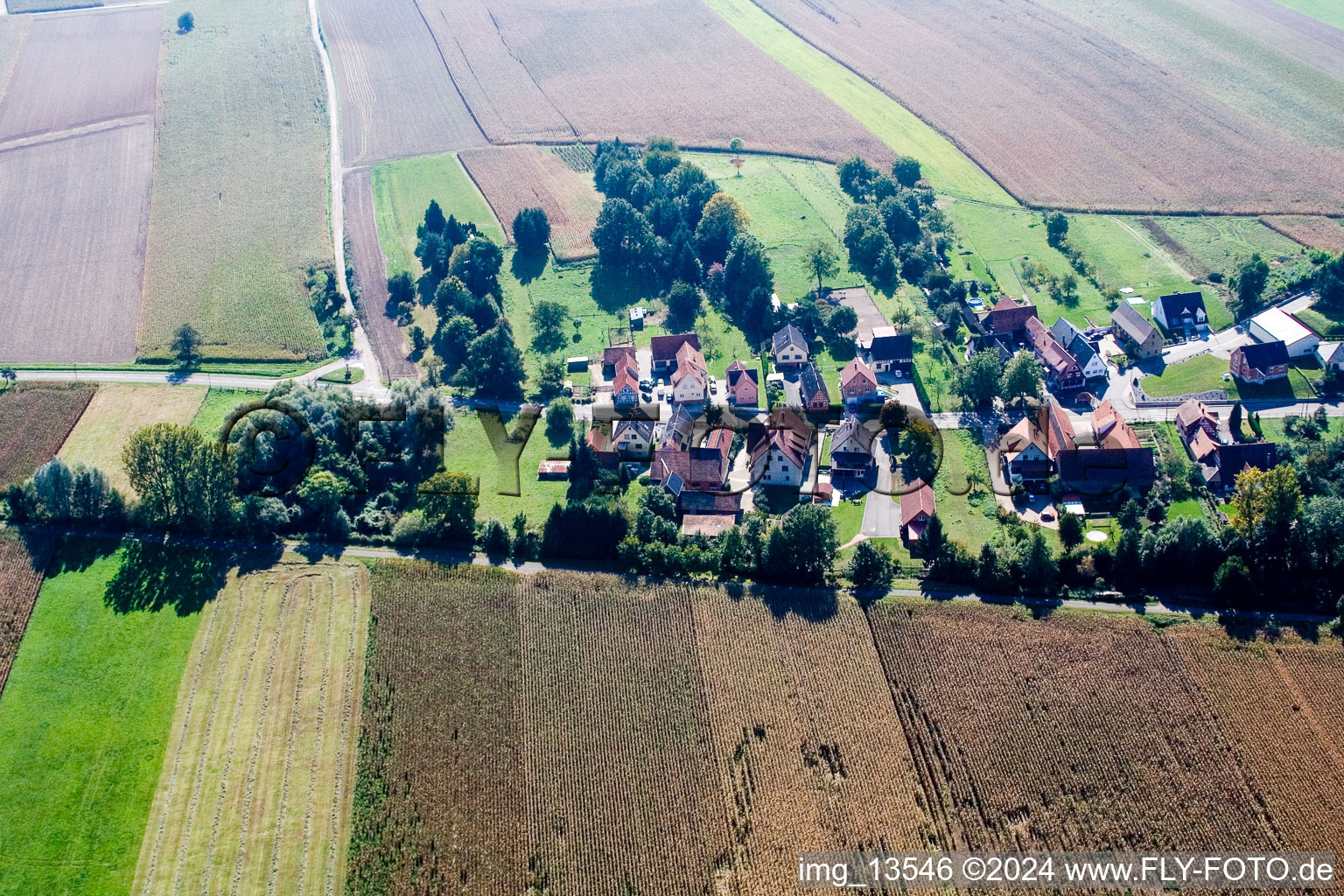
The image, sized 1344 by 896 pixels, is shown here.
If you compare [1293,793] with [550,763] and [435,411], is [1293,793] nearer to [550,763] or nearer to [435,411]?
[550,763]

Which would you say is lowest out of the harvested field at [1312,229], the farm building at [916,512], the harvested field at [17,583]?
the harvested field at [17,583]

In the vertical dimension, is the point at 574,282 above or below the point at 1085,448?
below

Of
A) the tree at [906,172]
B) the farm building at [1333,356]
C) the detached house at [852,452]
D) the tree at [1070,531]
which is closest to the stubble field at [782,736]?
the tree at [1070,531]

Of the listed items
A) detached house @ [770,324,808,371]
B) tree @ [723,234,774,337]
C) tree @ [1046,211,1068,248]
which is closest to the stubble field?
detached house @ [770,324,808,371]

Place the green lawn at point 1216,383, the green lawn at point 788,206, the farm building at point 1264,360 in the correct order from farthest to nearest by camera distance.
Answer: the green lawn at point 788,206, the farm building at point 1264,360, the green lawn at point 1216,383

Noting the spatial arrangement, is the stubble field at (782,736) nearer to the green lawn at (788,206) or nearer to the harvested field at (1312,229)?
the green lawn at (788,206)

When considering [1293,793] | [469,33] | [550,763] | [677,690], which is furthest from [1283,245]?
[469,33]

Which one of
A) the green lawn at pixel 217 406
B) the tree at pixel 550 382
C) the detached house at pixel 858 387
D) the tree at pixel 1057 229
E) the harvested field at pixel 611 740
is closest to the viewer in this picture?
the harvested field at pixel 611 740
